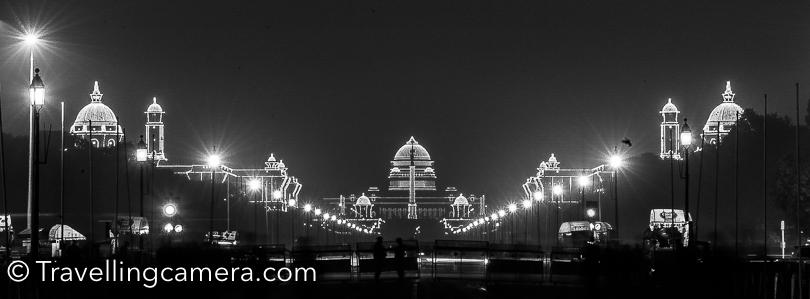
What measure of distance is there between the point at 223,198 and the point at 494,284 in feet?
441

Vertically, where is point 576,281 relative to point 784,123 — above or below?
below

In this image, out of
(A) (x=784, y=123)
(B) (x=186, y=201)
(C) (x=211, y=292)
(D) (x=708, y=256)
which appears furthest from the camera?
(B) (x=186, y=201)

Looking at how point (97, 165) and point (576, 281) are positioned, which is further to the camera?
point (97, 165)

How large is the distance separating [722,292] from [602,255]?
12.6 metres

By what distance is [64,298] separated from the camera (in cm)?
4106

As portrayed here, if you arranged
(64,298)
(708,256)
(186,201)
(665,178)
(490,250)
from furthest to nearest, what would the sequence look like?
(665,178)
(186,201)
(490,250)
(708,256)
(64,298)

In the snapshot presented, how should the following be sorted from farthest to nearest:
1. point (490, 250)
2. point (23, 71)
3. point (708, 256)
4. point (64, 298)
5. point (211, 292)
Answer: point (23, 71) → point (490, 250) → point (708, 256) → point (211, 292) → point (64, 298)

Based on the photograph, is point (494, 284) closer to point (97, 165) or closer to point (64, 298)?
point (64, 298)

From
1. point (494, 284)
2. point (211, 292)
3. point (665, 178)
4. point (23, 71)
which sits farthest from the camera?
point (665, 178)

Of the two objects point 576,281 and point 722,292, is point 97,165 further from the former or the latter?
point 722,292

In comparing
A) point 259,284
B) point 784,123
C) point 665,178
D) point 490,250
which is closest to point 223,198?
point 665,178

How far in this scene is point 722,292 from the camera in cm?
4906

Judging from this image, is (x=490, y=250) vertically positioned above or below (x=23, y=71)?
below

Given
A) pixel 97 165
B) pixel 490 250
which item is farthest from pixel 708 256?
pixel 97 165
